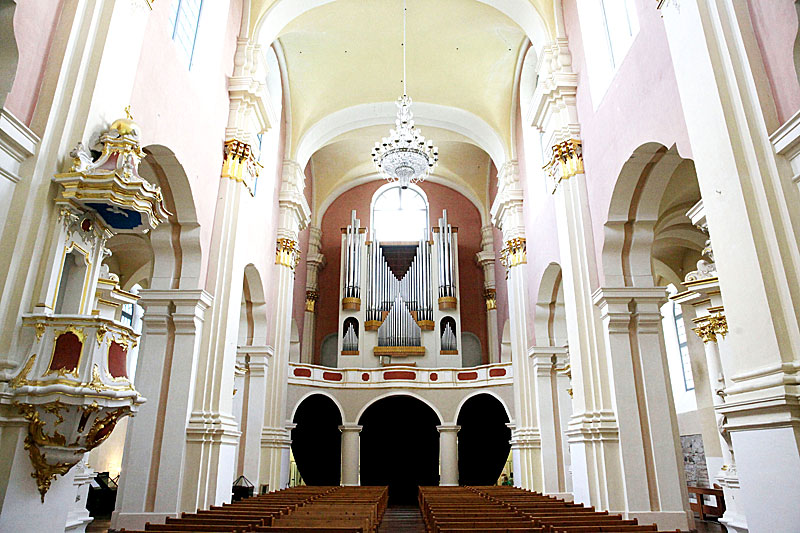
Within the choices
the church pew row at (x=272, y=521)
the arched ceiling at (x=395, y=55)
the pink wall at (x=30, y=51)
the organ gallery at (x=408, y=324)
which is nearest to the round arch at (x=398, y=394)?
the organ gallery at (x=408, y=324)

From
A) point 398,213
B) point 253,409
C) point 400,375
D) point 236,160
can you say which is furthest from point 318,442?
point 236,160

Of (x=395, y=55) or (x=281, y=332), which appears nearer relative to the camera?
(x=395, y=55)

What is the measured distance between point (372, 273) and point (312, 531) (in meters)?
16.1

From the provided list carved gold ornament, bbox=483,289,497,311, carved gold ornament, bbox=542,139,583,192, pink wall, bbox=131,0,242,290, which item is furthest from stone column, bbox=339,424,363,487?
carved gold ornament, bbox=542,139,583,192

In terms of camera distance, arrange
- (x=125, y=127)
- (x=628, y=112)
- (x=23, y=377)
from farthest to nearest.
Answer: (x=628, y=112)
(x=125, y=127)
(x=23, y=377)

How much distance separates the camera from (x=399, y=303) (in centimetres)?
1978

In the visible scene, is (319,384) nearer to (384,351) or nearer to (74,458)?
(384,351)

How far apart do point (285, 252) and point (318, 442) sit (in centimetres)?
826

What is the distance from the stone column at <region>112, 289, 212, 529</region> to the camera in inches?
279

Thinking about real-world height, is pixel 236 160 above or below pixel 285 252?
below

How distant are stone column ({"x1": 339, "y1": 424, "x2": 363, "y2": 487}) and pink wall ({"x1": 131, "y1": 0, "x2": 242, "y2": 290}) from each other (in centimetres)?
982

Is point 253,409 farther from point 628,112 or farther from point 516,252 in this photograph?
point 628,112

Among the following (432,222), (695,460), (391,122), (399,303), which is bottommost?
(695,460)

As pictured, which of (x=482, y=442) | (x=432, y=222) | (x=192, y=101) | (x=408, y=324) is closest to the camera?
(x=192, y=101)
